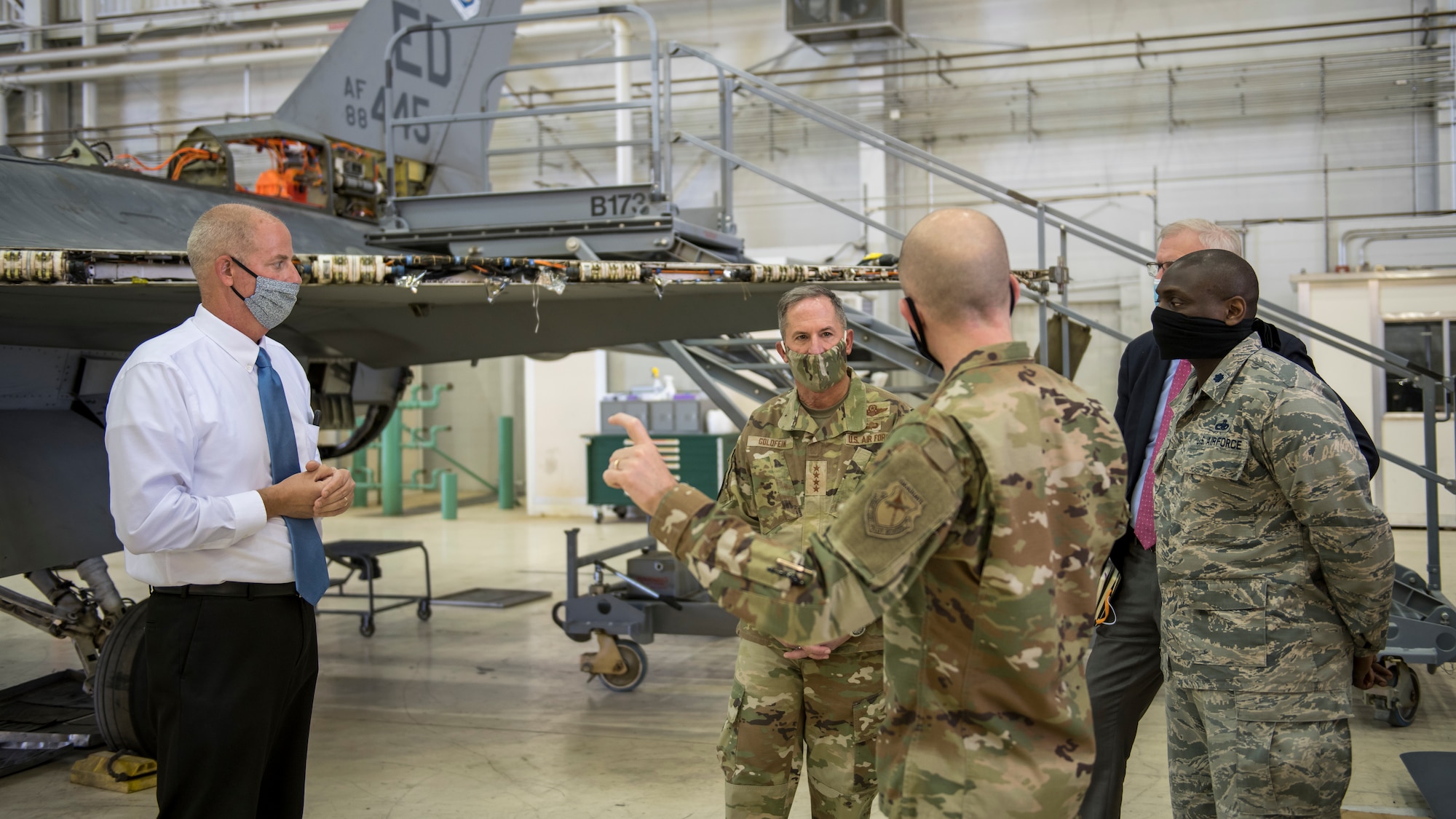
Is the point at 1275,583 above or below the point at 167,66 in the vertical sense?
below

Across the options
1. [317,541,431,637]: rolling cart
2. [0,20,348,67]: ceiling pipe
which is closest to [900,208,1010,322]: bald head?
[317,541,431,637]: rolling cart

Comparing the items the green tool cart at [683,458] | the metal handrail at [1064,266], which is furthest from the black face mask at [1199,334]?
the green tool cart at [683,458]

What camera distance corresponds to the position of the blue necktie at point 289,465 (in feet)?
7.97

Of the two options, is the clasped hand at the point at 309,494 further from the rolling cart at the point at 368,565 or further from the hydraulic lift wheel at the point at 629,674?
the rolling cart at the point at 368,565

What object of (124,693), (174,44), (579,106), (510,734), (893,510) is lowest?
(510,734)

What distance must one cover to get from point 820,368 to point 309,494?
134cm

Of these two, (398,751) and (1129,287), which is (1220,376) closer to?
(398,751)

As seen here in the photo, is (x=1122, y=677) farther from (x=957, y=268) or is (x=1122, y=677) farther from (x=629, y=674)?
(x=629, y=674)

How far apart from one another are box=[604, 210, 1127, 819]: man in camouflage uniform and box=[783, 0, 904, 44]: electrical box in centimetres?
1198

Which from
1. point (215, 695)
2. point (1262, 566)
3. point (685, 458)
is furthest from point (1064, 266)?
point (685, 458)

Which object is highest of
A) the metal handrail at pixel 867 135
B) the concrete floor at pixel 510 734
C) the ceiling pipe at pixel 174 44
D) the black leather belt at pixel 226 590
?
the ceiling pipe at pixel 174 44

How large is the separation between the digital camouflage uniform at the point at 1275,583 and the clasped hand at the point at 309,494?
1952 millimetres

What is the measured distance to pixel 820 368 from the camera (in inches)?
112

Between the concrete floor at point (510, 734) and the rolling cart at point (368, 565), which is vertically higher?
the rolling cart at point (368, 565)
